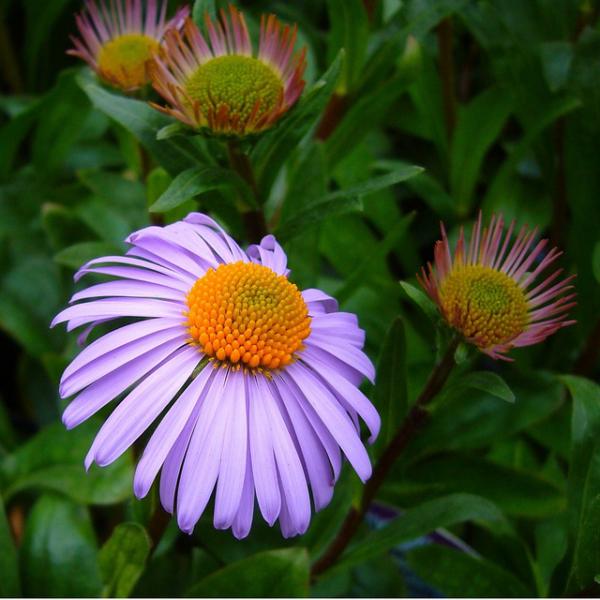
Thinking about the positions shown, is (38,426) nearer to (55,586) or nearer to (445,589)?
(55,586)

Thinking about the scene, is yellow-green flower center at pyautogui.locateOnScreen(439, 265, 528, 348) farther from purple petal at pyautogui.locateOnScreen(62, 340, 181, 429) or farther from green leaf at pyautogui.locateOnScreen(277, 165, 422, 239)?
purple petal at pyautogui.locateOnScreen(62, 340, 181, 429)

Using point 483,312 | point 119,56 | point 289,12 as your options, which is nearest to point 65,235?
point 119,56

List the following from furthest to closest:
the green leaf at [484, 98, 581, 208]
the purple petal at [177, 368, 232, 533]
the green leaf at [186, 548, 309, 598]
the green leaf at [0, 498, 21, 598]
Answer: the green leaf at [484, 98, 581, 208]
the green leaf at [0, 498, 21, 598]
the green leaf at [186, 548, 309, 598]
the purple petal at [177, 368, 232, 533]

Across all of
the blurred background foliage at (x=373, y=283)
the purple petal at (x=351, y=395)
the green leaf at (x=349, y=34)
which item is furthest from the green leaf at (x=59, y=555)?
the green leaf at (x=349, y=34)

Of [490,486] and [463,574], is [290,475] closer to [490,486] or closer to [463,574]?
[463,574]

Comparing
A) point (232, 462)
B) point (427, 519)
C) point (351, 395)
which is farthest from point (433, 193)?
point (232, 462)

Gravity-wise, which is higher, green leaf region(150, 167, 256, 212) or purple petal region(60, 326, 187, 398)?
green leaf region(150, 167, 256, 212)

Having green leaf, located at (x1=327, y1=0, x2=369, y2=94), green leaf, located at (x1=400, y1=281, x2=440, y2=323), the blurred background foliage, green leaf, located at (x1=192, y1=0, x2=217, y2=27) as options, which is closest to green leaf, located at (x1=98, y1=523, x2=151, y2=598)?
the blurred background foliage
